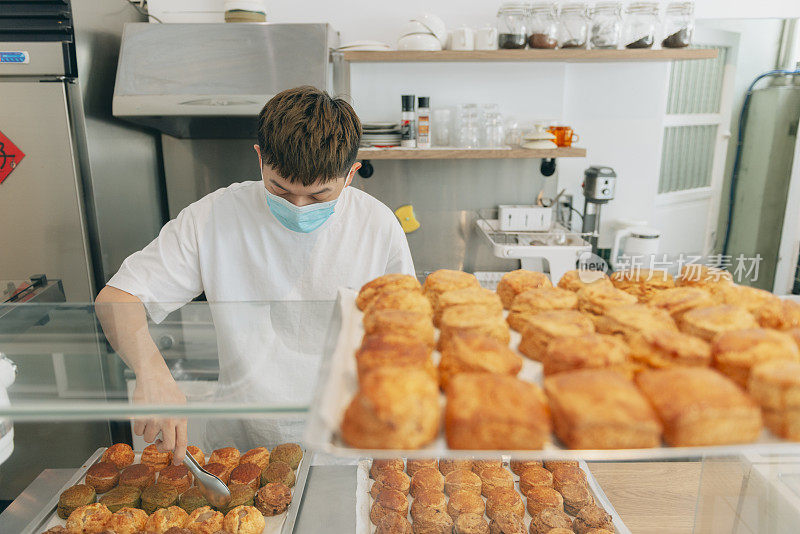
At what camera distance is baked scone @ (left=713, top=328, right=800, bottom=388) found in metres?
0.79

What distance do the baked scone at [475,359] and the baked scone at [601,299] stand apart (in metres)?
0.26

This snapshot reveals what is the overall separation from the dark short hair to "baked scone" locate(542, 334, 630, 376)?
3.46 ft

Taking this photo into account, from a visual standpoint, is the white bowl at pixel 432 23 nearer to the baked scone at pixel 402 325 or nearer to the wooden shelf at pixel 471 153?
the wooden shelf at pixel 471 153

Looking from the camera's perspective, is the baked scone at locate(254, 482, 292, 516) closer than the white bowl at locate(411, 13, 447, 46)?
Yes

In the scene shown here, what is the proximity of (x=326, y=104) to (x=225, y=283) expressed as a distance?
0.88 m

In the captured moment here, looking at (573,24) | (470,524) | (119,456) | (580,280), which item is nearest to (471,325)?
(580,280)

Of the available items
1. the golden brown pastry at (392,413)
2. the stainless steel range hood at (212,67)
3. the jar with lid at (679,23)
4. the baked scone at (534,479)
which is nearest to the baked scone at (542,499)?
the baked scone at (534,479)

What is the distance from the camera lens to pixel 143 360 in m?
1.21

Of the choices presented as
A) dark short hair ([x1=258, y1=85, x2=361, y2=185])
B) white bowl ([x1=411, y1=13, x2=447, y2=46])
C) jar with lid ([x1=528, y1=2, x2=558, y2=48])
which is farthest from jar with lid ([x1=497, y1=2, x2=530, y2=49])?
dark short hair ([x1=258, y1=85, x2=361, y2=185])

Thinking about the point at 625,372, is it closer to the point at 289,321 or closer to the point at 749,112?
the point at 289,321

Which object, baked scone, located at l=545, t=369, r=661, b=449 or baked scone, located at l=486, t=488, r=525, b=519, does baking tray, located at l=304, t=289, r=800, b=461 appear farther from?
baked scone, located at l=486, t=488, r=525, b=519

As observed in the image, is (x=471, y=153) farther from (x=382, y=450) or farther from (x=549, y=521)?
(x=382, y=450)

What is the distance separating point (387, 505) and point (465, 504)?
218 millimetres

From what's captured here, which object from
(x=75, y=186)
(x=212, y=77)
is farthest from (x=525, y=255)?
(x=75, y=186)
